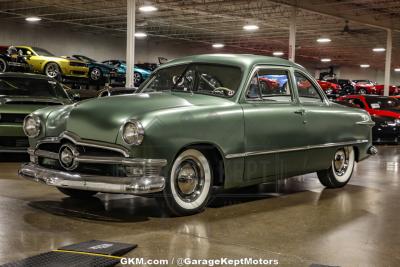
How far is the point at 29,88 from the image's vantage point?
9680mm

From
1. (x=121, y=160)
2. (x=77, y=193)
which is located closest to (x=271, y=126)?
(x=121, y=160)

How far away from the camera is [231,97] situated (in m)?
5.73

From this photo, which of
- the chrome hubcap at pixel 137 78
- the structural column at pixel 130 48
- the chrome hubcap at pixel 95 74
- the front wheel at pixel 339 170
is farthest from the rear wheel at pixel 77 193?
the chrome hubcap at pixel 137 78

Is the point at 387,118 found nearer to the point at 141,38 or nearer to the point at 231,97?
the point at 231,97

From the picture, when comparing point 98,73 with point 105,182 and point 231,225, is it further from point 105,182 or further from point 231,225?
point 231,225

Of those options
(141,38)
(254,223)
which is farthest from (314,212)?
(141,38)

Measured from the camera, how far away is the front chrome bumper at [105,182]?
15.5ft

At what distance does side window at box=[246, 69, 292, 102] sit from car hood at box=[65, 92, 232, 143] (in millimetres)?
517

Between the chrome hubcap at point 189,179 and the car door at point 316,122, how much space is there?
165 cm

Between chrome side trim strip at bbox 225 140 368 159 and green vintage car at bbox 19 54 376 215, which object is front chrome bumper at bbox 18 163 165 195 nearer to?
green vintage car at bbox 19 54 376 215

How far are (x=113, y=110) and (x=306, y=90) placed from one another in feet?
8.99

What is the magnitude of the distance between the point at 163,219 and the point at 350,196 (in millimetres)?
2775

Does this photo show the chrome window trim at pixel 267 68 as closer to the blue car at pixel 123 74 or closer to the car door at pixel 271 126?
the car door at pixel 271 126

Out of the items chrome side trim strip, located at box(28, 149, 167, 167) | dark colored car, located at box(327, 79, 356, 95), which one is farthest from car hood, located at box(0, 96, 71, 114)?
dark colored car, located at box(327, 79, 356, 95)
